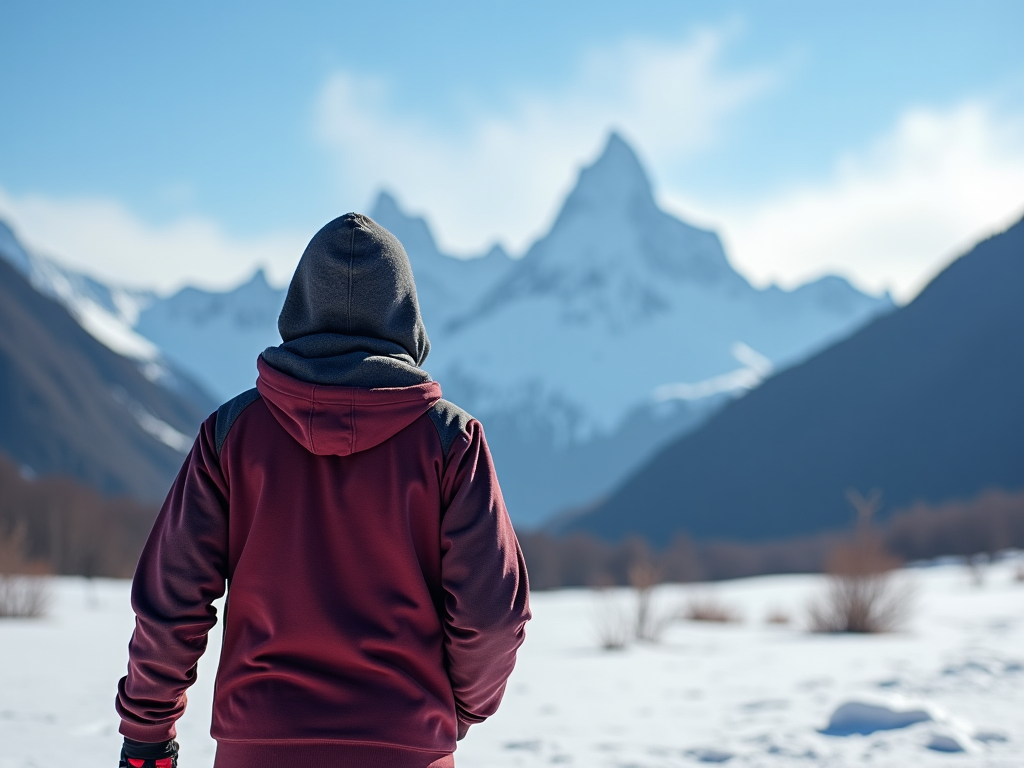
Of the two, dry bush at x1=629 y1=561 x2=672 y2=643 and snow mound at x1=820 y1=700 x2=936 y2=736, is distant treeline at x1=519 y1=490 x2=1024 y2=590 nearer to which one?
dry bush at x1=629 y1=561 x2=672 y2=643

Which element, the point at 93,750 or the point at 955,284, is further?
the point at 955,284

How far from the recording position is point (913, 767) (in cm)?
429

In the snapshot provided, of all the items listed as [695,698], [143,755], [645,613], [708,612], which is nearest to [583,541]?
[708,612]

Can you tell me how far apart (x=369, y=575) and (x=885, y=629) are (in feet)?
29.3

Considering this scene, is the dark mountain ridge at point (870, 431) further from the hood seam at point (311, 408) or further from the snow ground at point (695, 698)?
the hood seam at point (311, 408)

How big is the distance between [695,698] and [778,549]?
62772 millimetres

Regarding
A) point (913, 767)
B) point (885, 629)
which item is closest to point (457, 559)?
point (913, 767)

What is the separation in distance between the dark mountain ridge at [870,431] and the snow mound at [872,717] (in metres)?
75.1

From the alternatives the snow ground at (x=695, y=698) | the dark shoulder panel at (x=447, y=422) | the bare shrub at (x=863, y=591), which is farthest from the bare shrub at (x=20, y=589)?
the dark shoulder panel at (x=447, y=422)

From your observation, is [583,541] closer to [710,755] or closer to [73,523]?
[73,523]

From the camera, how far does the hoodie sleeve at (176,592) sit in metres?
1.65

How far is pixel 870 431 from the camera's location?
89.8 metres

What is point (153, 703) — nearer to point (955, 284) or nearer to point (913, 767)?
point (913, 767)

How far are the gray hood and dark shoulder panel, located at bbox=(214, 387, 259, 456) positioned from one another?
0.09m
